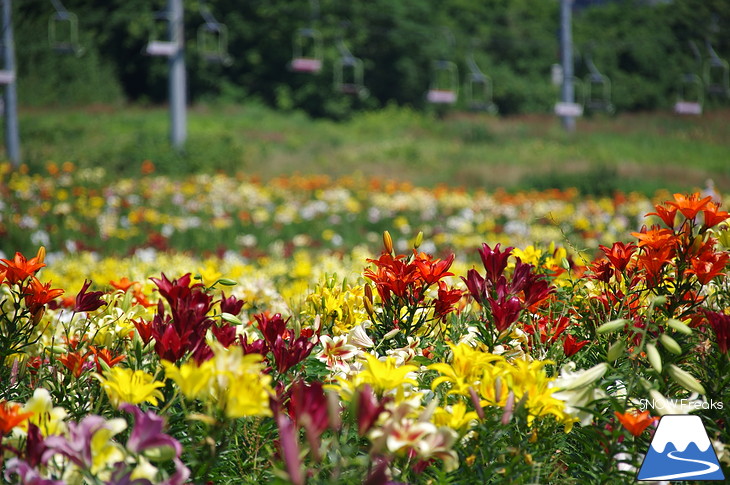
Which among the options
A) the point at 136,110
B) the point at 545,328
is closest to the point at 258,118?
the point at 136,110

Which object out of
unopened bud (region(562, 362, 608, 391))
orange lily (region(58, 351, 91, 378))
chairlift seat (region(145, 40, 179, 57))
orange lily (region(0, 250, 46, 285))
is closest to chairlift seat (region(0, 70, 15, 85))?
chairlift seat (region(145, 40, 179, 57))

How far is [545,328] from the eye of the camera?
1.51 metres

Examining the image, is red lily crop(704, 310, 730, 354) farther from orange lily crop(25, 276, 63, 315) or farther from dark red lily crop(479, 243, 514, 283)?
orange lily crop(25, 276, 63, 315)

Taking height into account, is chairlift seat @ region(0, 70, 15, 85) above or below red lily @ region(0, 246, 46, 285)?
above

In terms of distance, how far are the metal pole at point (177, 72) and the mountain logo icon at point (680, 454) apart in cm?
935

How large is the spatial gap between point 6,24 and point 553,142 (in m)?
14.4

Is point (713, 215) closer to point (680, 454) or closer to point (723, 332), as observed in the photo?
point (723, 332)

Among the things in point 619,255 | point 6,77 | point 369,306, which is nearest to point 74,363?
point 369,306

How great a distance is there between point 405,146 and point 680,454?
1556 centimetres

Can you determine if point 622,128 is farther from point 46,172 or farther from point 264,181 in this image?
point 46,172

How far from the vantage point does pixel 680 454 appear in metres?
1.01

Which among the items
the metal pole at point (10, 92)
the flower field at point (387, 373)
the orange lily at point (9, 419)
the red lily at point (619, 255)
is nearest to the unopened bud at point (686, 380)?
the flower field at point (387, 373)

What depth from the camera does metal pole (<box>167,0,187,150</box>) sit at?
9.84 m

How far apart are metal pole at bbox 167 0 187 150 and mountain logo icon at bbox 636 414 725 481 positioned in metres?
9.35
